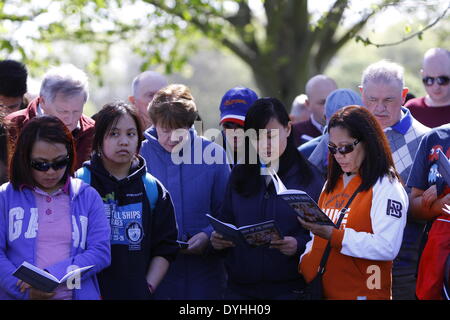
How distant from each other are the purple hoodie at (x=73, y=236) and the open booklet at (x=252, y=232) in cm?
72

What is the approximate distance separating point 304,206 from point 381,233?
47cm

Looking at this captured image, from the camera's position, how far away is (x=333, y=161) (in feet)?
16.1

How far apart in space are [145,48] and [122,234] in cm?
1129

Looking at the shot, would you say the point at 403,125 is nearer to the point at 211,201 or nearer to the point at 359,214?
the point at 359,214

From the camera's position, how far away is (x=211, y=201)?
5574 millimetres

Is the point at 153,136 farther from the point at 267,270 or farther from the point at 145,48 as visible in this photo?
the point at 145,48

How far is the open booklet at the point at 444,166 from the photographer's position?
4.46m

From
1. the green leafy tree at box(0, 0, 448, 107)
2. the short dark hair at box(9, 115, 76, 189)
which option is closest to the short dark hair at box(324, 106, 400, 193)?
the short dark hair at box(9, 115, 76, 189)

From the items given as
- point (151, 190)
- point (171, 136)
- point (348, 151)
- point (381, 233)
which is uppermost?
point (171, 136)

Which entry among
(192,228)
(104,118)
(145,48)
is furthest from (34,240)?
(145,48)

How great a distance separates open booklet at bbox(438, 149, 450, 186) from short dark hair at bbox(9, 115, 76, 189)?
2168 millimetres

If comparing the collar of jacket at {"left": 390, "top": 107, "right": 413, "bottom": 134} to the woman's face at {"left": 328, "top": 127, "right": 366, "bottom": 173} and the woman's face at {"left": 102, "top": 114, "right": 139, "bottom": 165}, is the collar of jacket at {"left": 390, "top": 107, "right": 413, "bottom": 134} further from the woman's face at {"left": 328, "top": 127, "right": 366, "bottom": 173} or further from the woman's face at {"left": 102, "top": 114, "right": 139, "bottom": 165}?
the woman's face at {"left": 102, "top": 114, "right": 139, "bottom": 165}

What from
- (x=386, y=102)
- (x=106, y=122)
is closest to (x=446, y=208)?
(x=386, y=102)

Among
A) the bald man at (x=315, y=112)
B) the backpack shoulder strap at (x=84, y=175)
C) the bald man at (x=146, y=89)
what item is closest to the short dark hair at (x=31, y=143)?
the backpack shoulder strap at (x=84, y=175)
